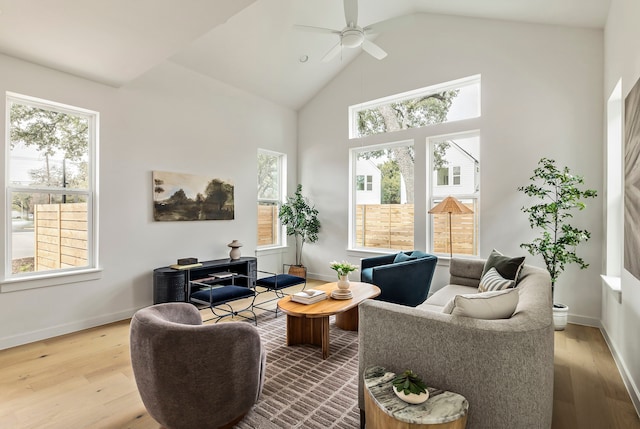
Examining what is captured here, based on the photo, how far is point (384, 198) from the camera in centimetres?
547

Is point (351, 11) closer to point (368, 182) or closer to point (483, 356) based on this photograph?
point (368, 182)

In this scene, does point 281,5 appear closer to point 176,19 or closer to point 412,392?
point 176,19

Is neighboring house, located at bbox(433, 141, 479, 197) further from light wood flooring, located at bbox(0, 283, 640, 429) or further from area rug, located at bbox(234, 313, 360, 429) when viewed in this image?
area rug, located at bbox(234, 313, 360, 429)

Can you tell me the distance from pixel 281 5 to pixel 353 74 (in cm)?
186

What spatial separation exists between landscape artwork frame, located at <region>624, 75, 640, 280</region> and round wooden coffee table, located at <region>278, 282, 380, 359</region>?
6.66 ft

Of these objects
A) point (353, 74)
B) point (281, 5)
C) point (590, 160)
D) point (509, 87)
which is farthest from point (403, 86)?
point (590, 160)

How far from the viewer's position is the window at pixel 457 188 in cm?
457

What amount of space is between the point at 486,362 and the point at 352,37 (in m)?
3.12

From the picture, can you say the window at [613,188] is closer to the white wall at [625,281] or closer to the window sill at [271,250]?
the white wall at [625,281]

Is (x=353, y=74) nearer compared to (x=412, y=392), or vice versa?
(x=412, y=392)

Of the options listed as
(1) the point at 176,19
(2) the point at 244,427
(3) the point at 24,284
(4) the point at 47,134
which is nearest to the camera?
(2) the point at 244,427

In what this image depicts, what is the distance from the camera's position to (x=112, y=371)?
2.66 meters

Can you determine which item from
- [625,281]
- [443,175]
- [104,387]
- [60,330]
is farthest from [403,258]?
[60,330]

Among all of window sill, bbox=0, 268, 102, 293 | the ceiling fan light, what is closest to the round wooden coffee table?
window sill, bbox=0, 268, 102, 293
